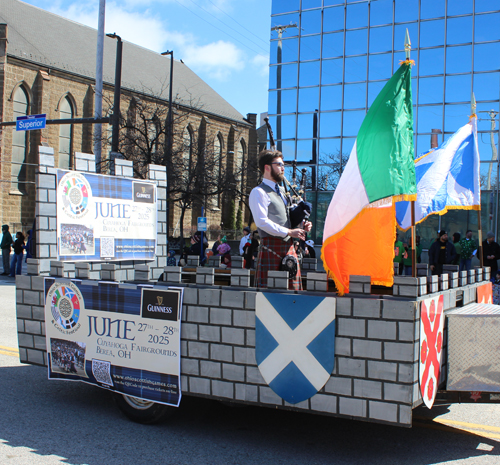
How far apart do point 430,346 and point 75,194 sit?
4193 mm

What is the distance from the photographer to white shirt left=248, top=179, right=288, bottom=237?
4.70 m

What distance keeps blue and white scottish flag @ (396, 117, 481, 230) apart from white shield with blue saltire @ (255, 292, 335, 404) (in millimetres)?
2287

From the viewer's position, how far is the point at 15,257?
806 inches

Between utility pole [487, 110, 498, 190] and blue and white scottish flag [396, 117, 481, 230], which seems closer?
blue and white scottish flag [396, 117, 481, 230]

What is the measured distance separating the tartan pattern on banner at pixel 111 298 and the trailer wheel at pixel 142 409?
78 cm

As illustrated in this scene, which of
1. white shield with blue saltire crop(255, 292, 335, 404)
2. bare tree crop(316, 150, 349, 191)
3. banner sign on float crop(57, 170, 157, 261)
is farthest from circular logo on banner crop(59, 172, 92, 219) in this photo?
bare tree crop(316, 150, 349, 191)

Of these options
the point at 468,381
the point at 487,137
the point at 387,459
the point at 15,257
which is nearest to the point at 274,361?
the point at 387,459

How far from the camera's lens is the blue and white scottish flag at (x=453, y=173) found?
5.71 m

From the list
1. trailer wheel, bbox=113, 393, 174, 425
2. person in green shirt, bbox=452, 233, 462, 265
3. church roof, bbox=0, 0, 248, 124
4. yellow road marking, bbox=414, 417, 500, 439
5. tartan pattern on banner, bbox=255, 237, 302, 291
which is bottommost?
yellow road marking, bbox=414, 417, 500, 439

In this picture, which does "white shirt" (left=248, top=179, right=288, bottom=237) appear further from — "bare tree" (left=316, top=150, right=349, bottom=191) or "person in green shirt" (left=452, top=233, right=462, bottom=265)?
"bare tree" (left=316, top=150, right=349, bottom=191)

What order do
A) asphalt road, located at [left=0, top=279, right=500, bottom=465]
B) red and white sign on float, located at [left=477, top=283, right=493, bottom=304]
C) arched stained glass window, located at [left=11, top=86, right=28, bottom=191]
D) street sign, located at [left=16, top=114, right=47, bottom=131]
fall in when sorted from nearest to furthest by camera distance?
asphalt road, located at [left=0, top=279, right=500, bottom=465] < red and white sign on float, located at [left=477, top=283, right=493, bottom=304] < street sign, located at [left=16, top=114, right=47, bottom=131] < arched stained glass window, located at [left=11, top=86, right=28, bottom=191]

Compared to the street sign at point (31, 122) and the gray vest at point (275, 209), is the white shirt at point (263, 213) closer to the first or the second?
the gray vest at point (275, 209)

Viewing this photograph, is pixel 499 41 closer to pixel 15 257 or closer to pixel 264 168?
pixel 15 257

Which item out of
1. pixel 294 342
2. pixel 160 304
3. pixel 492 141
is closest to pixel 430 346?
pixel 294 342
